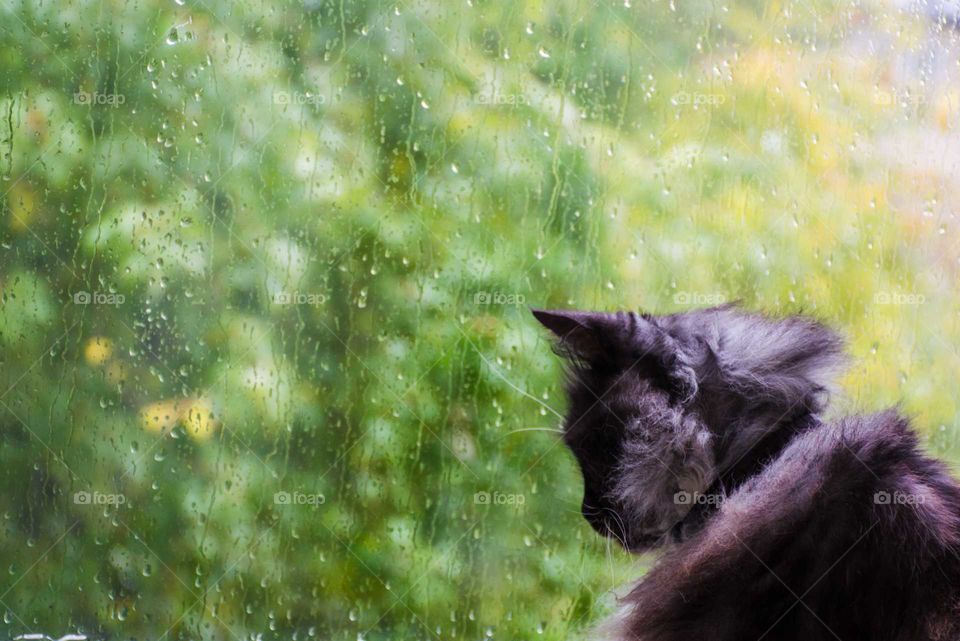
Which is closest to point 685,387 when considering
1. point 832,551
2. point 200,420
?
point 832,551

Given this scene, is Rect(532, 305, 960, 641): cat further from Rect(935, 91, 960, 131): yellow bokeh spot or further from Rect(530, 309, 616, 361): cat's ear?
Rect(935, 91, 960, 131): yellow bokeh spot

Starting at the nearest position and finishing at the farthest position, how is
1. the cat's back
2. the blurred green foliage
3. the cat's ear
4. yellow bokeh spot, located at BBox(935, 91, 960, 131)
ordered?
the cat's back
the cat's ear
the blurred green foliage
yellow bokeh spot, located at BBox(935, 91, 960, 131)

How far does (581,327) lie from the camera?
3.66ft

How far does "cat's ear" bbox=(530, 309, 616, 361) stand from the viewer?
110cm

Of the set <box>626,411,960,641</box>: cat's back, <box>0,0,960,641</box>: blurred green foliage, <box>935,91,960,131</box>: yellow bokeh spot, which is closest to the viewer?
<box>626,411,960,641</box>: cat's back

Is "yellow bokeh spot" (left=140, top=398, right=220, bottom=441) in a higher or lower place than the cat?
lower

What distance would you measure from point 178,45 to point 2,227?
0.39 m

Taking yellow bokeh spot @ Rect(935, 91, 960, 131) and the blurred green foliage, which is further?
yellow bokeh spot @ Rect(935, 91, 960, 131)

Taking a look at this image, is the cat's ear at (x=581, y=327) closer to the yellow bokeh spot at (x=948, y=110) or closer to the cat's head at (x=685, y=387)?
the cat's head at (x=685, y=387)

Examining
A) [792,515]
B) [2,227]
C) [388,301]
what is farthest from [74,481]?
[792,515]

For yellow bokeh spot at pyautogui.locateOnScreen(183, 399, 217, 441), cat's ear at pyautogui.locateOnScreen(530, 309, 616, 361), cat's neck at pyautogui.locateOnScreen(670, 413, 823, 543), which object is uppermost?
cat's ear at pyautogui.locateOnScreen(530, 309, 616, 361)

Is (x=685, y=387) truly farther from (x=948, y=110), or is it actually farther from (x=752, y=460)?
(x=948, y=110)

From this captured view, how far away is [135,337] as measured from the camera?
51.8 inches

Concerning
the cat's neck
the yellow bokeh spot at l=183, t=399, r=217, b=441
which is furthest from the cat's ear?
the yellow bokeh spot at l=183, t=399, r=217, b=441
